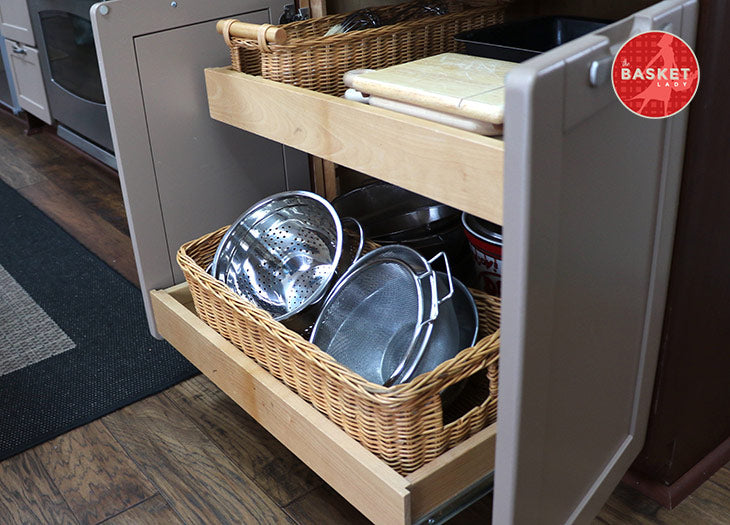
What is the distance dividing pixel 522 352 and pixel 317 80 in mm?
619

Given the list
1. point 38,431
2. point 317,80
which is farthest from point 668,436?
point 38,431

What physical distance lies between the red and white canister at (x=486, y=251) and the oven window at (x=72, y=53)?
1483mm

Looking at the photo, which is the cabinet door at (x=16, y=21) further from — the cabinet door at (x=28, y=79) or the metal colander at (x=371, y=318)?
the metal colander at (x=371, y=318)

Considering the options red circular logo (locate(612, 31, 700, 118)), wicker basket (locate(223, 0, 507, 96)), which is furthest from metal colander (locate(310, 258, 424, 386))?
red circular logo (locate(612, 31, 700, 118))

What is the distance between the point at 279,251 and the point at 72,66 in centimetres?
151

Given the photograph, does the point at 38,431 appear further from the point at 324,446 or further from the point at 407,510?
the point at 407,510

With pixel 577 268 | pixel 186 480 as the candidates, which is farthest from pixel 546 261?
pixel 186 480

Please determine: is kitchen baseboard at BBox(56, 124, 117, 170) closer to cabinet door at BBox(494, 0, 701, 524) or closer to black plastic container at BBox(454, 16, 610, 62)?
black plastic container at BBox(454, 16, 610, 62)

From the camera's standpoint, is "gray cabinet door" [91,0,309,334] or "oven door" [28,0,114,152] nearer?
"gray cabinet door" [91,0,309,334]

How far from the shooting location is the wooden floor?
1.16 meters

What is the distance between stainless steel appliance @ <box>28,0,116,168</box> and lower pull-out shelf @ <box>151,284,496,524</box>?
1368 mm

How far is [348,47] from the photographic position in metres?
1.12

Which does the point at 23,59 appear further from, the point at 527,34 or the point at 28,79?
the point at 527,34

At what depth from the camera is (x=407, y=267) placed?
1.09m
